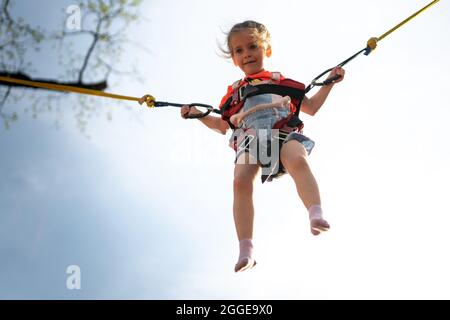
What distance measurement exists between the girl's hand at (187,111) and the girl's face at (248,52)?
0.53 m

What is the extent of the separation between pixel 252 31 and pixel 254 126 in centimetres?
84

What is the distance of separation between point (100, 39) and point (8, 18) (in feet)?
2.77

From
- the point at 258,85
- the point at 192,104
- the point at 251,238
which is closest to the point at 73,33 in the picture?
the point at 192,104

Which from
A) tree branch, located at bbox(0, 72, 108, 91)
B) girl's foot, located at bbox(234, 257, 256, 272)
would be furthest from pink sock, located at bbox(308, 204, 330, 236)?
tree branch, located at bbox(0, 72, 108, 91)

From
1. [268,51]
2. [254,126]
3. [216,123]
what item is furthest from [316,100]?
[216,123]

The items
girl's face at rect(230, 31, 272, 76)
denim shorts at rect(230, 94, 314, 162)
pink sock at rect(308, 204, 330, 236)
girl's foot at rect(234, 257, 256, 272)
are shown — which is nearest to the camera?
pink sock at rect(308, 204, 330, 236)

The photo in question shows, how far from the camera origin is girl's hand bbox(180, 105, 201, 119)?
458 cm

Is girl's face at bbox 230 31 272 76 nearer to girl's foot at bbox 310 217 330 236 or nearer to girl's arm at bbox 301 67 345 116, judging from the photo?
girl's arm at bbox 301 67 345 116

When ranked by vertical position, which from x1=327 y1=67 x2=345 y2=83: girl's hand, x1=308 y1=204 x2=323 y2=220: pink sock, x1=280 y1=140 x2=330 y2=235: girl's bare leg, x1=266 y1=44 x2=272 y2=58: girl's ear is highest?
x1=266 y1=44 x2=272 y2=58: girl's ear

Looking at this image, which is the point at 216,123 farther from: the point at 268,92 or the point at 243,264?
the point at 243,264

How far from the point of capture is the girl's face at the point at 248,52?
4.49m

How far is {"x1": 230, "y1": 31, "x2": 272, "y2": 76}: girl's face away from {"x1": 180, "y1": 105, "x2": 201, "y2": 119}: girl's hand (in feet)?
1.74

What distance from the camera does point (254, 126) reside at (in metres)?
4.24

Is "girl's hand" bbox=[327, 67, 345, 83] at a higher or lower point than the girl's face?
lower
